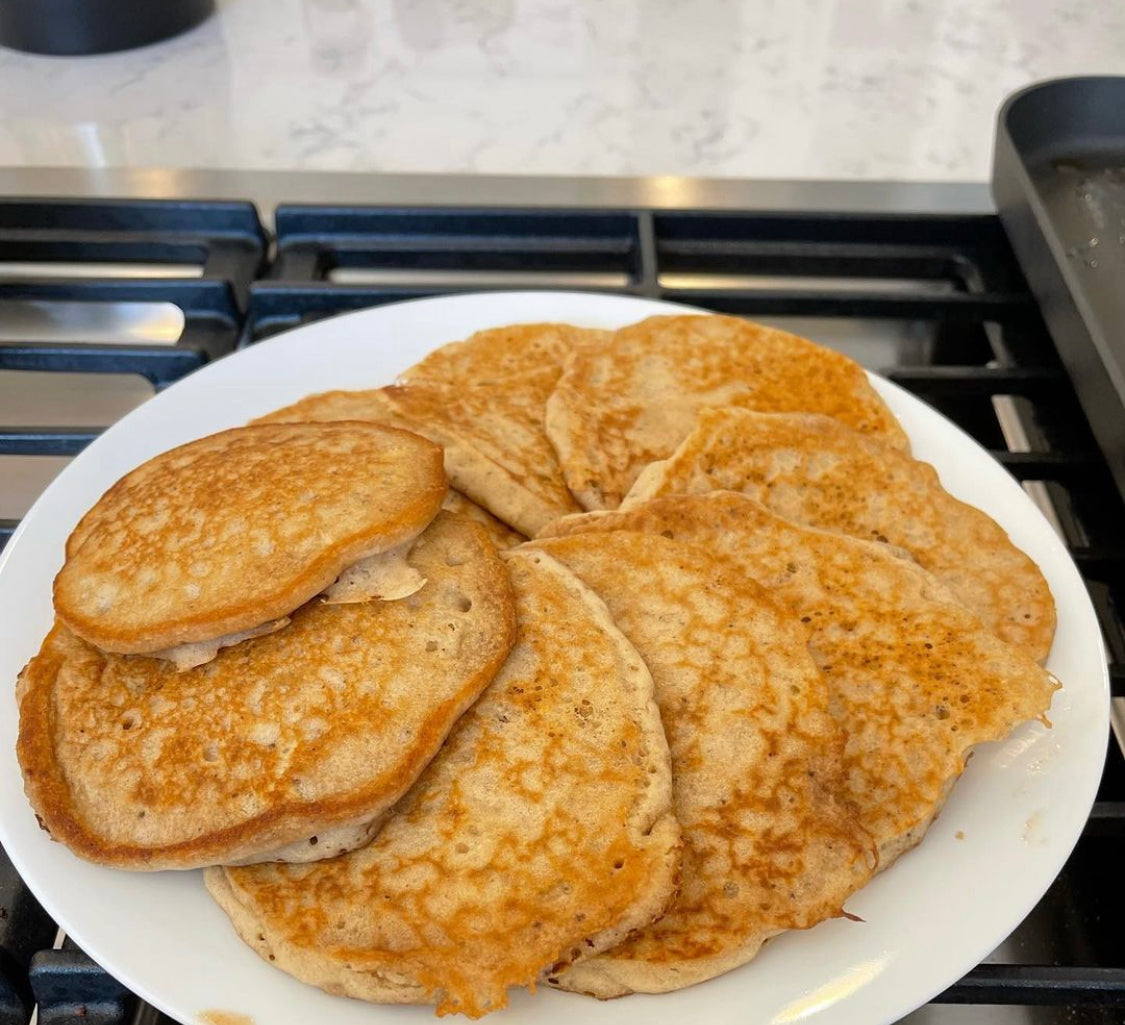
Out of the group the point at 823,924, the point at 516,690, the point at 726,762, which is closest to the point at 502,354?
the point at 516,690

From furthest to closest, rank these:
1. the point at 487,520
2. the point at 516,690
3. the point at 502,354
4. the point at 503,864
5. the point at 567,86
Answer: the point at 567,86 < the point at 502,354 < the point at 487,520 < the point at 516,690 < the point at 503,864

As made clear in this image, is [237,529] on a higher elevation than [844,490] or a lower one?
higher

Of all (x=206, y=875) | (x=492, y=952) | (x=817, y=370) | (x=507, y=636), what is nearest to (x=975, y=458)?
(x=817, y=370)

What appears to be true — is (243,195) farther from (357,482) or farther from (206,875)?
(206,875)

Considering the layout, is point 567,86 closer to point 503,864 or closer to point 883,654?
point 883,654

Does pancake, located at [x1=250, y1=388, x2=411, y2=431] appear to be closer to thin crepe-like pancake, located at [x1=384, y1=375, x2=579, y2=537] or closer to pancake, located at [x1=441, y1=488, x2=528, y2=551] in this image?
thin crepe-like pancake, located at [x1=384, y1=375, x2=579, y2=537]

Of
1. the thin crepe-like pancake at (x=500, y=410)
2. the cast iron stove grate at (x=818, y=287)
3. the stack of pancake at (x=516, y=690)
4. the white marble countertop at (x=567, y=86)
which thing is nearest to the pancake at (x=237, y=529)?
the stack of pancake at (x=516, y=690)

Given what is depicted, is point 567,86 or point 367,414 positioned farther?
point 567,86
